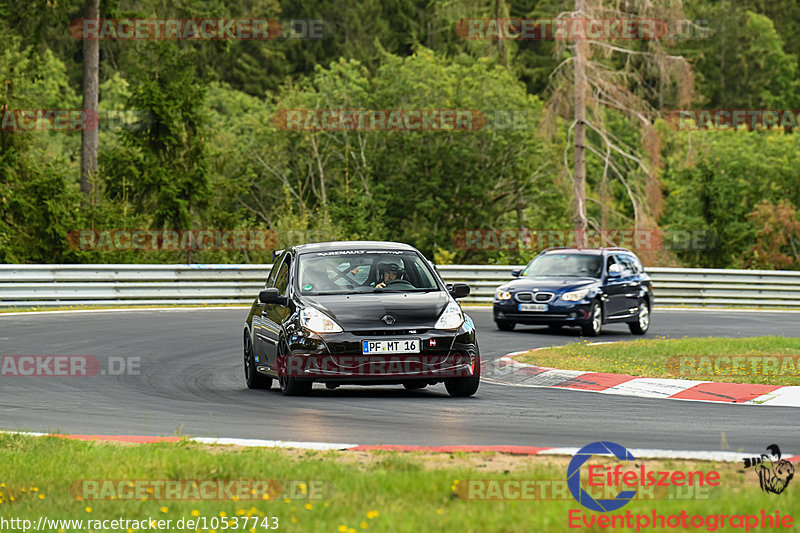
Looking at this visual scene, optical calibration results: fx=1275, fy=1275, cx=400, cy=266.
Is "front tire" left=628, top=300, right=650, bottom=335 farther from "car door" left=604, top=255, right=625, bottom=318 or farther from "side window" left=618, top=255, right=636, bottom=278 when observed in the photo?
"side window" left=618, top=255, right=636, bottom=278

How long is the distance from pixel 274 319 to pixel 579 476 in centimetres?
667

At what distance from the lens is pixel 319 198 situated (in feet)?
167

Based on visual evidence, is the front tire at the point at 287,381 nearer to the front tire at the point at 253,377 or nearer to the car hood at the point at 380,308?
the car hood at the point at 380,308

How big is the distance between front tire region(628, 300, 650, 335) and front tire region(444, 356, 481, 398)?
38.6 ft

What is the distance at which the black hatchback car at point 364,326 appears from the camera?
12.5 meters

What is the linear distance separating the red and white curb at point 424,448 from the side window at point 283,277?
4229 mm

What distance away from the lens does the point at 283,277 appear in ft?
47.0

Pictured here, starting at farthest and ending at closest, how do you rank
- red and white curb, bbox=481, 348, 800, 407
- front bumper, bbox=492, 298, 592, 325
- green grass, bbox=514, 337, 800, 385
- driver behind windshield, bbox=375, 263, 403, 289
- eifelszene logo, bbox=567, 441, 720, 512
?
1. front bumper, bbox=492, 298, 592, 325
2. green grass, bbox=514, 337, 800, 385
3. driver behind windshield, bbox=375, 263, 403, 289
4. red and white curb, bbox=481, 348, 800, 407
5. eifelszene logo, bbox=567, 441, 720, 512

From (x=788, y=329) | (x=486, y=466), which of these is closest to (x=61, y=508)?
(x=486, y=466)

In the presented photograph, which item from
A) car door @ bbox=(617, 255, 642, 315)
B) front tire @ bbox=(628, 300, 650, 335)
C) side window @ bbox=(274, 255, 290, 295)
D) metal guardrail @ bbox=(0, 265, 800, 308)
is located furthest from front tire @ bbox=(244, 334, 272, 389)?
metal guardrail @ bbox=(0, 265, 800, 308)

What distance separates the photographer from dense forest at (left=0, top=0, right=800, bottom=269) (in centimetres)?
3531

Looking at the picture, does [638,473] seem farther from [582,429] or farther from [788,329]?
[788,329]

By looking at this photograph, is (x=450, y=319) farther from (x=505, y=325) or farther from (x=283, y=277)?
(x=505, y=325)

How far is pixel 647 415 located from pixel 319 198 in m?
40.0
